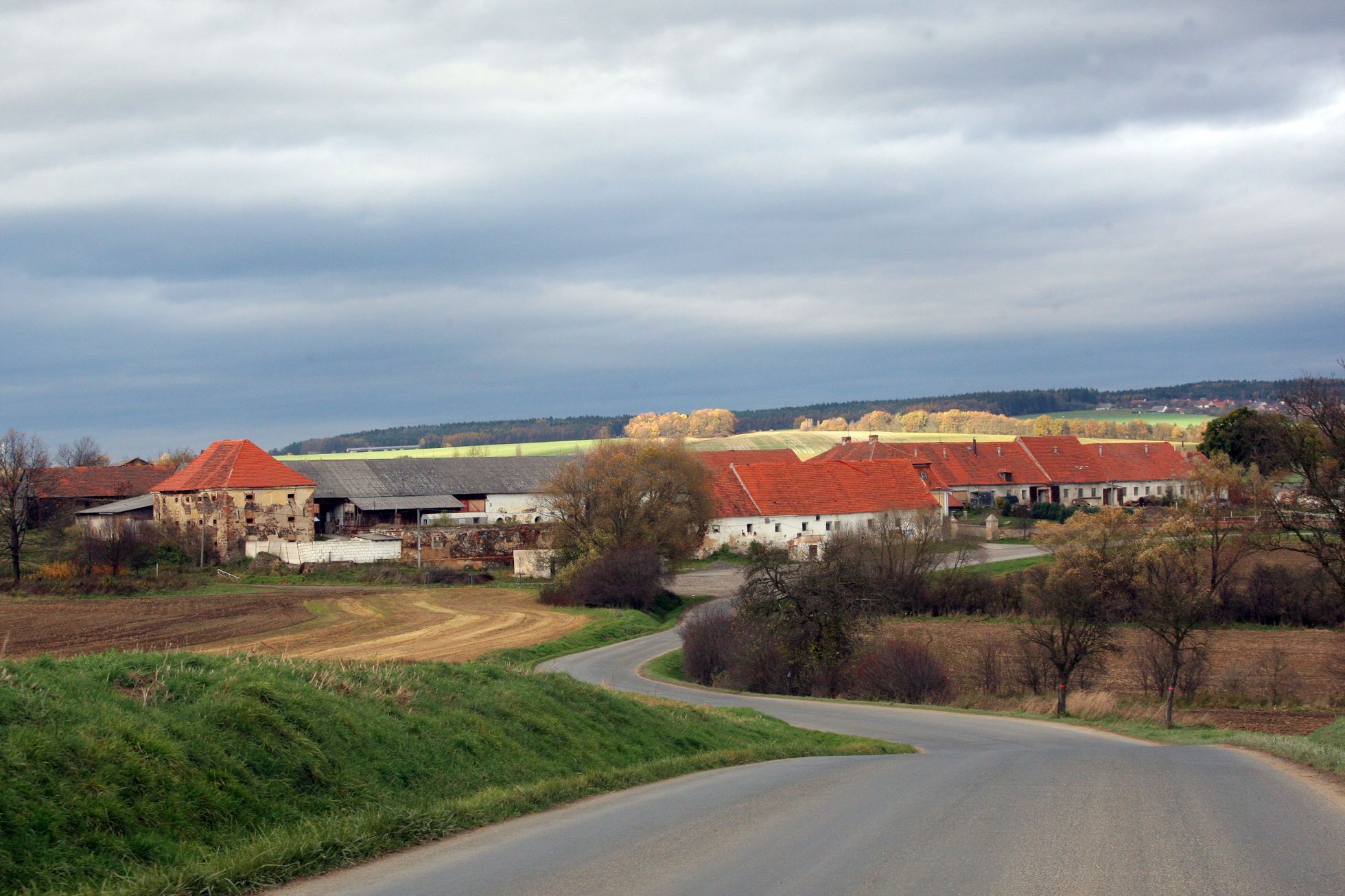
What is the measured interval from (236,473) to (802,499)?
36982mm

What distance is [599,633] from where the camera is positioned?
44875 mm

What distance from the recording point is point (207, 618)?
42938 mm

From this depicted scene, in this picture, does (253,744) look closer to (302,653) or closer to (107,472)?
(302,653)

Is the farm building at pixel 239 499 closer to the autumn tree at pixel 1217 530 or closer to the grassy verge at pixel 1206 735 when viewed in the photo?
the grassy verge at pixel 1206 735

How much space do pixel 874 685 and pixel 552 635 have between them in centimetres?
1399

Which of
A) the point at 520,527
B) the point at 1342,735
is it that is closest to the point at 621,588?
the point at 520,527

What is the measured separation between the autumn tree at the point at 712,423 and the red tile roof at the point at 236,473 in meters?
119

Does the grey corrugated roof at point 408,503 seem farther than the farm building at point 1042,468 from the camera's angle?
No

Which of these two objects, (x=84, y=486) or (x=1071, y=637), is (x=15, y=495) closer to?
(x=84, y=486)

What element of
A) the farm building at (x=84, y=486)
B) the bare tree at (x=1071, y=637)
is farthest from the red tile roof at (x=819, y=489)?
the farm building at (x=84, y=486)

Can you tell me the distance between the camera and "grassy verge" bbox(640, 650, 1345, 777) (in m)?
14.9

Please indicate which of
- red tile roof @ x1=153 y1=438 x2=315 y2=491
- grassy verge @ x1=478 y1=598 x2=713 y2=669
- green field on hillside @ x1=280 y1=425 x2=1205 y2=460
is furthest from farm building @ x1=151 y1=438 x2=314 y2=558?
green field on hillside @ x1=280 y1=425 x2=1205 y2=460

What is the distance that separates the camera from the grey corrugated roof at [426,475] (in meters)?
77.1

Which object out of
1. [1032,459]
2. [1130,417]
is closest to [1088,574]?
[1032,459]
